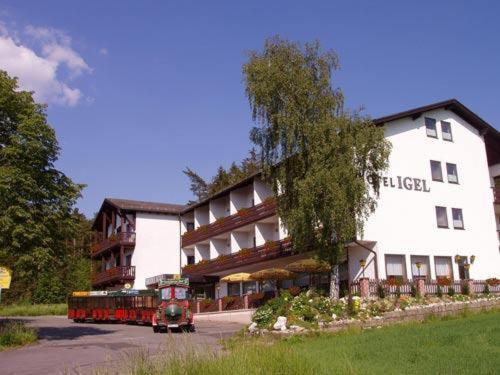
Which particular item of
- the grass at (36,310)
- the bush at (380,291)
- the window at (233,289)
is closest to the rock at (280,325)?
the bush at (380,291)

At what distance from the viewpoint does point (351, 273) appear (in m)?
31.7

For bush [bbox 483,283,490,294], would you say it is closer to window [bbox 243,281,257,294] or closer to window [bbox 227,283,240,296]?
window [bbox 243,281,257,294]

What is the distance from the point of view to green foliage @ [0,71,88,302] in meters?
23.1

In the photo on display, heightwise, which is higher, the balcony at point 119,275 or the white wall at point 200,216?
the white wall at point 200,216

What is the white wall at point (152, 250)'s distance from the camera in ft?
175

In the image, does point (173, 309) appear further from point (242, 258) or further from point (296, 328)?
point (242, 258)

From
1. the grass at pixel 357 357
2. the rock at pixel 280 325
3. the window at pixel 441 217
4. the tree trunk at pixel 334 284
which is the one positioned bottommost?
the grass at pixel 357 357

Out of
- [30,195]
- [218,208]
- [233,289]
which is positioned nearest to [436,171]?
[233,289]

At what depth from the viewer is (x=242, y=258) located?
3984cm

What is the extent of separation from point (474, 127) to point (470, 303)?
16897 mm

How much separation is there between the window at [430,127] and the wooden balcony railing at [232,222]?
10.2 metres

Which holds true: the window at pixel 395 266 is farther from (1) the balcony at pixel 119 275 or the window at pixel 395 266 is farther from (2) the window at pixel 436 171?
(1) the balcony at pixel 119 275

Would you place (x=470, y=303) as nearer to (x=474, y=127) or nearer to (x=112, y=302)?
(x=474, y=127)

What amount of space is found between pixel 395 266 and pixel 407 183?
4.87m
